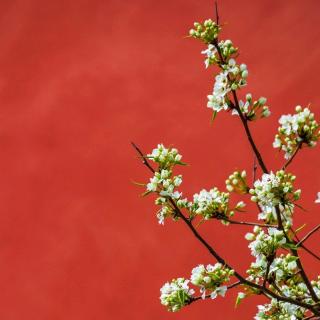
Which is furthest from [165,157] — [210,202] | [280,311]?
[280,311]

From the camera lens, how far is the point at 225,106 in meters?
1.88

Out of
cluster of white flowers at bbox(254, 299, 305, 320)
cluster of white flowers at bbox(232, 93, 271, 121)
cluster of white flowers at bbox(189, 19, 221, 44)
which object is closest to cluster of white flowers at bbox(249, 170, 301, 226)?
cluster of white flowers at bbox(232, 93, 271, 121)

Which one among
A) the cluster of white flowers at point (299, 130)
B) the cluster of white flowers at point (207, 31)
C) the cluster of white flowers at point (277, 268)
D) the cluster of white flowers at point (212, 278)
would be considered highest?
the cluster of white flowers at point (207, 31)

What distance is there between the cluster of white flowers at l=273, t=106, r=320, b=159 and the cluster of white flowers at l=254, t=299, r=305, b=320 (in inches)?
25.7

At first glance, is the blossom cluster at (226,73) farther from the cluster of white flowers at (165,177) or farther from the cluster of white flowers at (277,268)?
the cluster of white flowers at (277,268)

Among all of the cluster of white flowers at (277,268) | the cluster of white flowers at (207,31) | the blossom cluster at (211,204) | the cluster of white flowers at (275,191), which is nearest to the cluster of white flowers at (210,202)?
the blossom cluster at (211,204)

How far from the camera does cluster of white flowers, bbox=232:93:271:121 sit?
187cm

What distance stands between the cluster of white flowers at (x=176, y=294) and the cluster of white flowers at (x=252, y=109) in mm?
738

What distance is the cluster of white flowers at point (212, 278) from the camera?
175cm

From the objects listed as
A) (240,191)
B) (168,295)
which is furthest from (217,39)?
(168,295)

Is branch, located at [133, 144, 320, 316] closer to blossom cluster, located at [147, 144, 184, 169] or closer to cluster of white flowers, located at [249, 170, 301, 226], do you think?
blossom cluster, located at [147, 144, 184, 169]

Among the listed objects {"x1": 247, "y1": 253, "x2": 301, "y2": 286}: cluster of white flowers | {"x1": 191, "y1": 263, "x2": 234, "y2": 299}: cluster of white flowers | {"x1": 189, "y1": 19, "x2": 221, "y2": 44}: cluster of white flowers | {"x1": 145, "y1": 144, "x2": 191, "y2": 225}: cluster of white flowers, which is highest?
{"x1": 189, "y1": 19, "x2": 221, "y2": 44}: cluster of white flowers

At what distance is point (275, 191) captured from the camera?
5.80 feet

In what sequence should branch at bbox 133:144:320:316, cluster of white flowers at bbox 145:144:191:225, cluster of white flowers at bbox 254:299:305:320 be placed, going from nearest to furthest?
1. branch at bbox 133:144:320:316
2. cluster of white flowers at bbox 145:144:191:225
3. cluster of white flowers at bbox 254:299:305:320
